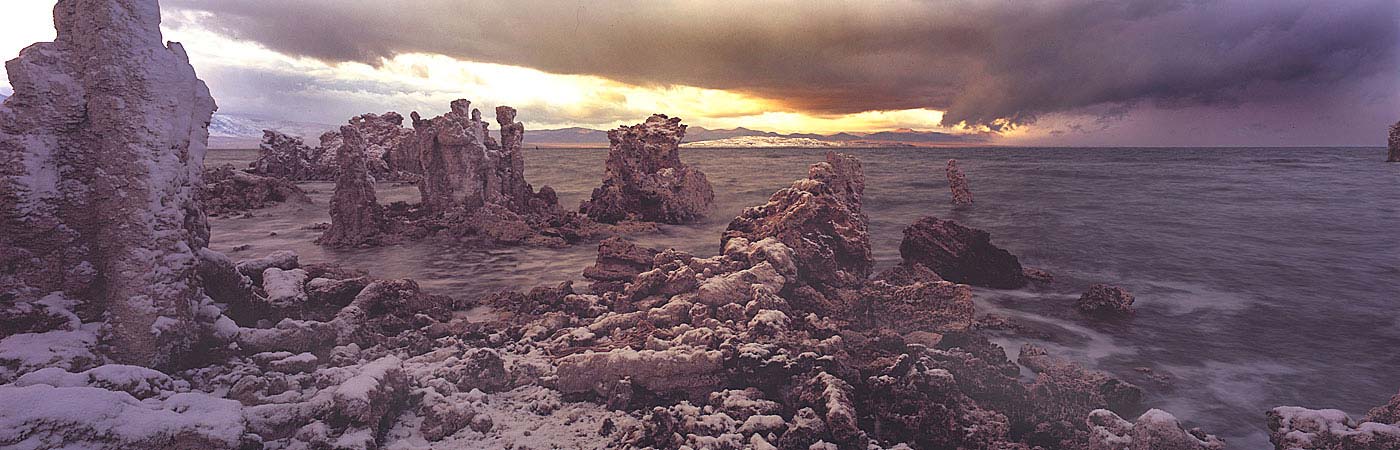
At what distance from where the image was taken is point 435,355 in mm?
5988

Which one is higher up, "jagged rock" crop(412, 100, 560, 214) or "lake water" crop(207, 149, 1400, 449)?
"jagged rock" crop(412, 100, 560, 214)

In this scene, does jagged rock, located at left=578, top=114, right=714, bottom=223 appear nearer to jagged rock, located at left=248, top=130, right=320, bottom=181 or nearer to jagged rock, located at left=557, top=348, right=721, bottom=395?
jagged rock, located at left=557, top=348, right=721, bottom=395

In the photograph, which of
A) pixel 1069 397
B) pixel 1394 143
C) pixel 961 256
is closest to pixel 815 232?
pixel 961 256

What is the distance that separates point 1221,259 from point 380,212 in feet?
68.5

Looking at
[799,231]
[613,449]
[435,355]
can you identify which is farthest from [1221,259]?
[435,355]

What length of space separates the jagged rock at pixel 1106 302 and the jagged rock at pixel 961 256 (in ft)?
4.88

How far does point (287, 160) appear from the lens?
35688 millimetres

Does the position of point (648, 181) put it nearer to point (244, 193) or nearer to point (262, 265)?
point (262, 265)

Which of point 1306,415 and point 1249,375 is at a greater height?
point 1306,415

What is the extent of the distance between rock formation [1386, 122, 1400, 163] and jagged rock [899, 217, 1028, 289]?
→ 212 ft

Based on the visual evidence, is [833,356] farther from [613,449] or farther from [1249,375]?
[1249,375]

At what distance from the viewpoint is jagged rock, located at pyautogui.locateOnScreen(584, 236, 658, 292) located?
9164mm

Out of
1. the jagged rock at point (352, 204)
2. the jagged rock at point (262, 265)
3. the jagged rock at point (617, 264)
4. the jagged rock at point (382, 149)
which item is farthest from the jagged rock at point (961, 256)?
the jagged rock at point (382, 149)

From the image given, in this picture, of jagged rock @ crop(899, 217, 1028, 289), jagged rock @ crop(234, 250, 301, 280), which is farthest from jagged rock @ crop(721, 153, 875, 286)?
jagged rock @ crop(234, 250, 301, 280)
